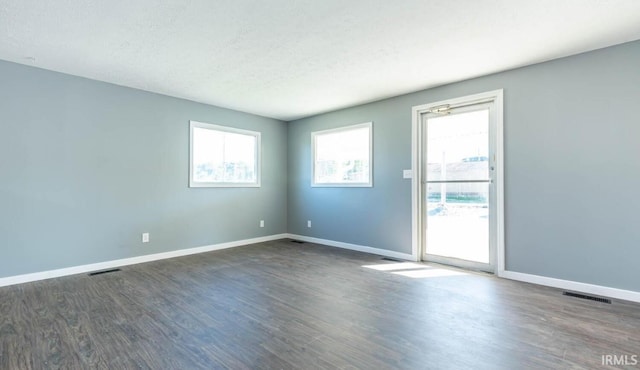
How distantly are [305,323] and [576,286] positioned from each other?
285 centimetres

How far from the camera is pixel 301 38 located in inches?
109

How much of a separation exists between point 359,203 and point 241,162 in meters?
2.35

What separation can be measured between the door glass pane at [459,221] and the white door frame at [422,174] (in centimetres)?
15

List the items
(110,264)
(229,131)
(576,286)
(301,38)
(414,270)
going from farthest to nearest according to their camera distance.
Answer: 1. (229,131)
2. (110,264)
3. (414,270)
4. (576,286)
5. (301,38)

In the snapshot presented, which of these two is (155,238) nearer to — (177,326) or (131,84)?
(131,84)

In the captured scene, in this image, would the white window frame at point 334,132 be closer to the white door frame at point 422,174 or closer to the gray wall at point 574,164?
the white door frame at point 422,174

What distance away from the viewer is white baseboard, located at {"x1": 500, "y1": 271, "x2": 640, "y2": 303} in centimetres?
277

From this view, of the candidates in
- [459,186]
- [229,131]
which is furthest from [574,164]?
[229,131]

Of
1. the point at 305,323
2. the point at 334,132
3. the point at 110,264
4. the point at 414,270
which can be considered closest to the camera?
the point at 305,323

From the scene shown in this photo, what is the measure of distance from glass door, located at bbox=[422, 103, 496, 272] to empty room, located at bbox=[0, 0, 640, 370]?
29 millimetres

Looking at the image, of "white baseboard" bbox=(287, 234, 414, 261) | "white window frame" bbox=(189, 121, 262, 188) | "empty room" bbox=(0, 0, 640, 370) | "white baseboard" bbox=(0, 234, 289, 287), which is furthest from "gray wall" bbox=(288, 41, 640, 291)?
"white baseboard" bbox=(0, 234, 289, 287)

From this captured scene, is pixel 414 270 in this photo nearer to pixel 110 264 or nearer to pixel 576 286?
pixel 576 286

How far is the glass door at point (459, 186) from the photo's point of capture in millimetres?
3723

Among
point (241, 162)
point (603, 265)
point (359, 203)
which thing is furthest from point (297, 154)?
point (603, 265)
